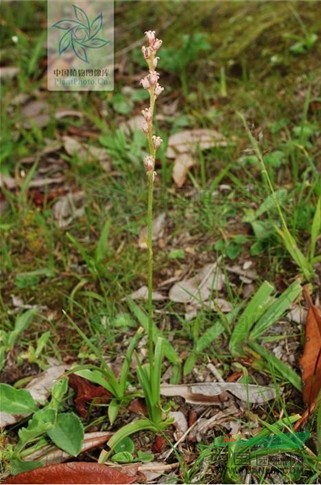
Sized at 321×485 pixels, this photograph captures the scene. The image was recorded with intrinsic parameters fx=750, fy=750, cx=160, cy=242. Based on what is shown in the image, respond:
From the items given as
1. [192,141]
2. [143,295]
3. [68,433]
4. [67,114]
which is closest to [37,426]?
[68,433]

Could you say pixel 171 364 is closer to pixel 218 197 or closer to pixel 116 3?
pixel 218 197

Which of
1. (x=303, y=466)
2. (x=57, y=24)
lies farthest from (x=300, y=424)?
(x=57, y=24)

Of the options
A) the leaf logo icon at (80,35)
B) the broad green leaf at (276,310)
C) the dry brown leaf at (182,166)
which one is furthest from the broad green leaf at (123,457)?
the leaf logo icon at (80,35)

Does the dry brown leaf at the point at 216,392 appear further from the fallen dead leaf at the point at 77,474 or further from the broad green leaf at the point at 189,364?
the fallen dead leaf at the point at 77,474

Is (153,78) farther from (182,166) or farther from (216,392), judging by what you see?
(182,166)

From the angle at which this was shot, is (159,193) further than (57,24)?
No

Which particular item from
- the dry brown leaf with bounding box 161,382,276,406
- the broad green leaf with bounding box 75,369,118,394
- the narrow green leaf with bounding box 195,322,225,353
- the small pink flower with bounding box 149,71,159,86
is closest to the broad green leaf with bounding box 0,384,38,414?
the broad green leaf with bounding box 75,369,118,394
